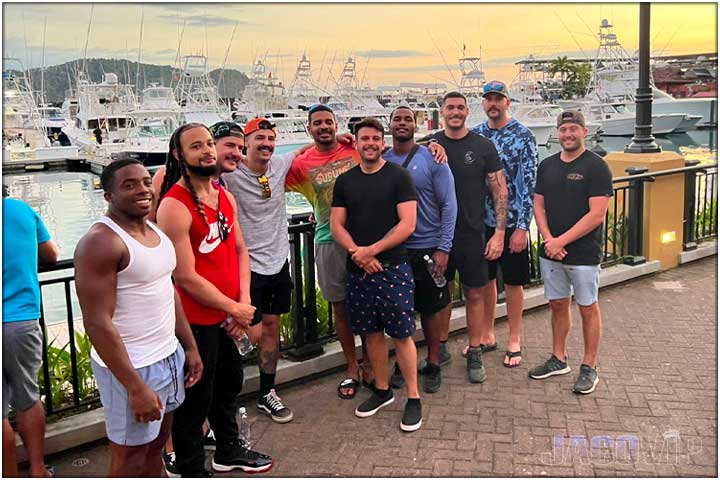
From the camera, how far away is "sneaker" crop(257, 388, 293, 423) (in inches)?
167

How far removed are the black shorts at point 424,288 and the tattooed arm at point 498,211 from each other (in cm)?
62

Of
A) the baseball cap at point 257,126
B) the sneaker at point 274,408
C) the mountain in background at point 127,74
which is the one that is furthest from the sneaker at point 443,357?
the mountain in background at point 127,74

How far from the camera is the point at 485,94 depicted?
5.09 metres

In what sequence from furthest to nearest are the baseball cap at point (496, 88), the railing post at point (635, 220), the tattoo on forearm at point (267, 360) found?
the railing post at point (635, 220)
the baseball cap at point (496, 88)
the tattoo on forearm at point (267, 360)

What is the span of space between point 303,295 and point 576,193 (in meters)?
2.28

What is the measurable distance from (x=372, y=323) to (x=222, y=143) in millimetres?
1543

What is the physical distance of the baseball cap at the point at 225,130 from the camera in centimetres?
363

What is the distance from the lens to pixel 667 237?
7.93 m

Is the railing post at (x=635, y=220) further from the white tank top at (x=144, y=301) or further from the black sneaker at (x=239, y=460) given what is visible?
the white tank top at (x=144, y=301)

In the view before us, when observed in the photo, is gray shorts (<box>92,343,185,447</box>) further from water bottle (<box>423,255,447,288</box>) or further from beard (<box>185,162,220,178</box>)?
water bottle (<box>423,255,447,288</box>)

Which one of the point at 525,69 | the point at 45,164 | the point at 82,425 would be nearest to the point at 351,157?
the point at 82,425

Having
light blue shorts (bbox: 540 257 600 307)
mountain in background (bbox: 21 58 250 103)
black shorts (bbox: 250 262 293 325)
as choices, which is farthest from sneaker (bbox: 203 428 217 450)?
mountain in background (bbox: 21 58 250 103)

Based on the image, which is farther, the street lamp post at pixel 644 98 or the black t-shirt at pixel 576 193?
the street lamp post at pixel 644 98

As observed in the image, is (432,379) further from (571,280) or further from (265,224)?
(265,224)
